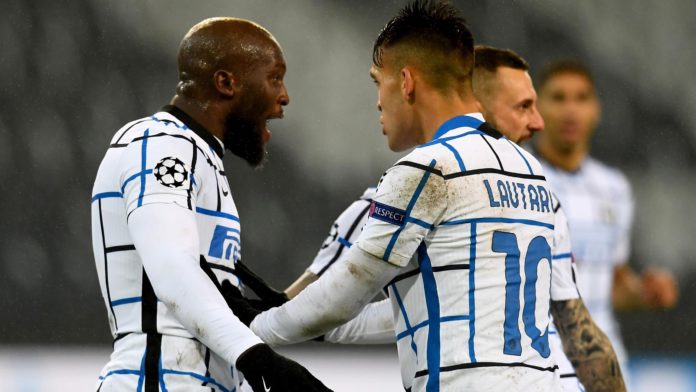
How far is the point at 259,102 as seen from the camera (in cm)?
313

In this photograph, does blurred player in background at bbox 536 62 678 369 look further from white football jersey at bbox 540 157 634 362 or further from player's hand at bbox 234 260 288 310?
player's hand at bbox 234 260 288 310

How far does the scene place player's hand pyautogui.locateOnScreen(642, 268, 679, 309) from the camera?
6.79m

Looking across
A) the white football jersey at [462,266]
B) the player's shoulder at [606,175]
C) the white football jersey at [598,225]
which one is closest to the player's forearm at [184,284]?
the white football jersey at [462,266]

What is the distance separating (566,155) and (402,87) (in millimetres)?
4128

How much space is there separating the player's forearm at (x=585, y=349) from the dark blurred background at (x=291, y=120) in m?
2.66

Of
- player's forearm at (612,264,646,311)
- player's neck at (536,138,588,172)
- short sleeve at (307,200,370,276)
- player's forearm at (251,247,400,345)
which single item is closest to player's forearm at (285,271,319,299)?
short sleeve at (307,200,370,276)

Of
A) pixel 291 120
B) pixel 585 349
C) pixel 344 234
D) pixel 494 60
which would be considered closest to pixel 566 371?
pixel 585 349

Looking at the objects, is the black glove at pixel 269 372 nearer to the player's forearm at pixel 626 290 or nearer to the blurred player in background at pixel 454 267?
the blurred player in background at pixel 454 267

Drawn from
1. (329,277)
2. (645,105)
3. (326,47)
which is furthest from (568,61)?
(329,277)

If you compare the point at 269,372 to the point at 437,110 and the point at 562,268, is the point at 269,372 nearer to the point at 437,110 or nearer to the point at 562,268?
the point at 437,110

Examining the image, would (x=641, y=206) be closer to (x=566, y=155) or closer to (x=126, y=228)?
(x=566, y=155)

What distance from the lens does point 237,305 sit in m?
2.81

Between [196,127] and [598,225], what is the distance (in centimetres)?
423

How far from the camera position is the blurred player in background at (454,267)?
8.18 ft
